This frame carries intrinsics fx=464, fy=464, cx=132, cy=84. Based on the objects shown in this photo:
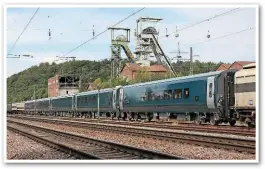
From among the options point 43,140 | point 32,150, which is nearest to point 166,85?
point 43,140

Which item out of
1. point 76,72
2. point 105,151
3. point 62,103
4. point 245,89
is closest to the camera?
point 105,151

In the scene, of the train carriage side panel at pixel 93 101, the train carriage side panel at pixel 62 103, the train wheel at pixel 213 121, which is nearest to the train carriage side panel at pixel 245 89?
the train wheel at pixel 213 121

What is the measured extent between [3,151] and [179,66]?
4953 centimetres

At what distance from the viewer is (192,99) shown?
23.2 meters

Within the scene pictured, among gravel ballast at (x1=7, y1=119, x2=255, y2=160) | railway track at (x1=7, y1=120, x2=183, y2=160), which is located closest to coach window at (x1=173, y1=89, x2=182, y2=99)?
gravel ballast at (x1=7, y1=119, x2=255, y2=160)

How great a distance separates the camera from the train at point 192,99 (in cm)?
1852

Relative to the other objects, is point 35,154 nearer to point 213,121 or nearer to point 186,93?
point 213,121

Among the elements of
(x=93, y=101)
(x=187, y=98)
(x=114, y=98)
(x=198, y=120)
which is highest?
(x=187, y=98)

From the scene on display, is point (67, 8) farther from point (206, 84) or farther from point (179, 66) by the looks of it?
point (179, 66)

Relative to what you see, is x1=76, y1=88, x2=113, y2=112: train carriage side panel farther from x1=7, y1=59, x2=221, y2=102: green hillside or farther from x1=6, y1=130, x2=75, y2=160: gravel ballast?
x1=6, y1=130, x2=75, y2=160: gravel ballast

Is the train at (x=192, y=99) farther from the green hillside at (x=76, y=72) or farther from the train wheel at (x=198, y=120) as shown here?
the green hillside at (x=76, y=72)

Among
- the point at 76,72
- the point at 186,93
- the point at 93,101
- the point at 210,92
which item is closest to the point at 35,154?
the point at 210,92

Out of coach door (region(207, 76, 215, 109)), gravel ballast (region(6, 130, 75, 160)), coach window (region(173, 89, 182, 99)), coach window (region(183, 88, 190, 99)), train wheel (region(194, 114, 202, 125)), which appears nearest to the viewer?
gravel ballast (region(6, 130, 75, 160))

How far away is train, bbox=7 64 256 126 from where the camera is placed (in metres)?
18.5
